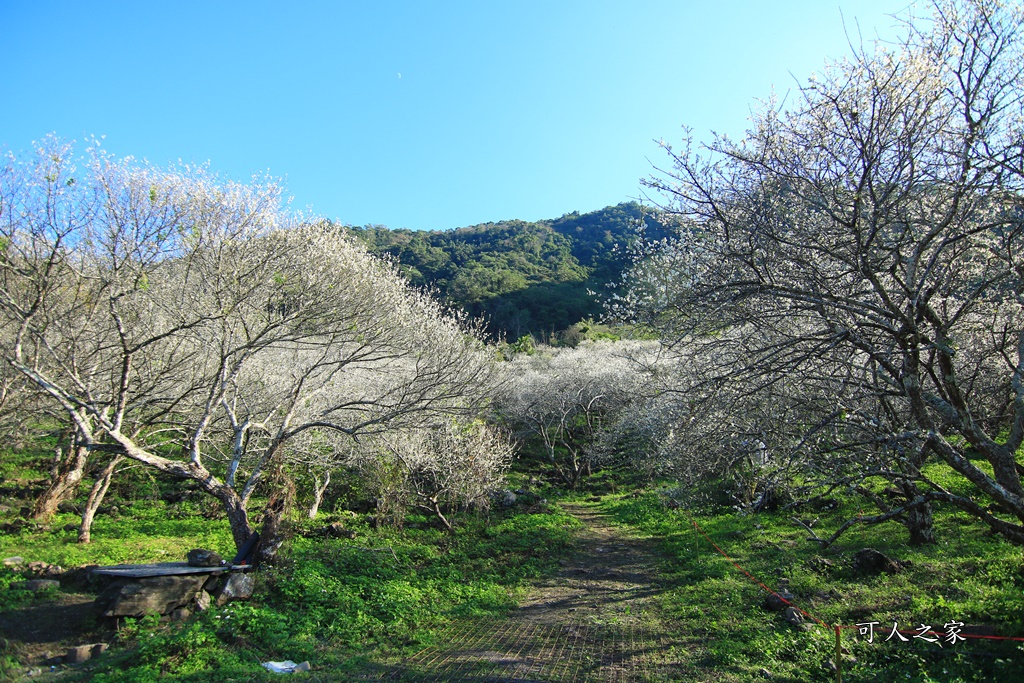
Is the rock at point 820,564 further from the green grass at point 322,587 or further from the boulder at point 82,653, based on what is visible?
the boulder at point 82,653

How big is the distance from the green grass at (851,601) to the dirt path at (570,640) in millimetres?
517

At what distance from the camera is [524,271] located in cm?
6009

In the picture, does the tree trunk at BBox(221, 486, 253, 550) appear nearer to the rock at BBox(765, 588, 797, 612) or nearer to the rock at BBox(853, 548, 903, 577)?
the rock at BBox(765, 588, 797, 612)

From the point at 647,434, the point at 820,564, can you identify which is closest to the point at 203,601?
the point at 820,564

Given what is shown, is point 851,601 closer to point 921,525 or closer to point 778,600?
point 778,600

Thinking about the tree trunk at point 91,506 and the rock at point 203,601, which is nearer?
the rock at point 203,601

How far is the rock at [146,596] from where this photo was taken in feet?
21.8

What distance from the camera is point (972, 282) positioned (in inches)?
215

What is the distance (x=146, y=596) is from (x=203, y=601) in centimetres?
67

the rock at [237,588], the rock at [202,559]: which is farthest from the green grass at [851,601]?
the rock at [202,559]

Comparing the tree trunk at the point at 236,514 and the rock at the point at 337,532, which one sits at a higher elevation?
the tree trunk at the point at 236,514

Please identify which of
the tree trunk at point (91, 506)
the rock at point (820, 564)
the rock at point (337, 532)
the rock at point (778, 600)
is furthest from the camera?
the rock at point (337, 532)

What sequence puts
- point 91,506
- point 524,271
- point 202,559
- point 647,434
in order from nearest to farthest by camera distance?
point 202,559, point 91,506, point 647,434, point 524,271

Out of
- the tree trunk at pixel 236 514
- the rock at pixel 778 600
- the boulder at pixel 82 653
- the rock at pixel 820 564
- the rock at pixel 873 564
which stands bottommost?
the rock at pixel 820 564
